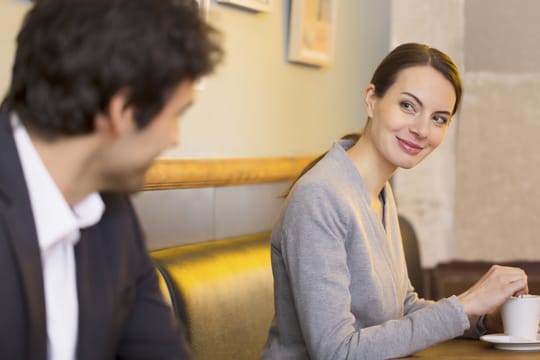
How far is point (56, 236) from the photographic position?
1.37 meters

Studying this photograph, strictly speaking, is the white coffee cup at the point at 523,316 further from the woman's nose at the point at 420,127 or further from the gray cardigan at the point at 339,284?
the woman's nose at the point at 420,127

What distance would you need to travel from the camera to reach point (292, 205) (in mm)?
2223

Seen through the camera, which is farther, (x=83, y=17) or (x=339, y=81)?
(x=339, y=81)

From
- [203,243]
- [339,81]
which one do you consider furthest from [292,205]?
[339,81]

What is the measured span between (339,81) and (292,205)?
5.61 ft

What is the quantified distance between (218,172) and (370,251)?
684 millimetres

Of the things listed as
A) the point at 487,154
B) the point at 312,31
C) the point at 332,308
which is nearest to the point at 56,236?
the point at 332,308

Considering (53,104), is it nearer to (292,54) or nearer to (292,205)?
(292,205)

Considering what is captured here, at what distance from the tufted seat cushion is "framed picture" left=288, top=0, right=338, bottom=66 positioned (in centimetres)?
86

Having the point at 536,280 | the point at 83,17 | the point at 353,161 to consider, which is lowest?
the point at 536,280

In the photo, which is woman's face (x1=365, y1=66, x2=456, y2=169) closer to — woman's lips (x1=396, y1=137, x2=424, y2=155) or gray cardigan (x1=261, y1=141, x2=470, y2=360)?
woman's lips (x1=396, y1=137, x2=424, y2=155)

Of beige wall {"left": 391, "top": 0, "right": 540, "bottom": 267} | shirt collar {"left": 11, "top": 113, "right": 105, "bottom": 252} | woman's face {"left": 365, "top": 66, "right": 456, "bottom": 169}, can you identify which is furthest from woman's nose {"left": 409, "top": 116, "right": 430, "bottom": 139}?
beige wall {"left": 391, "top": 0, "right": 540, "bottom": 267}

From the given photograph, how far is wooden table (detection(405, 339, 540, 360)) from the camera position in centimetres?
207

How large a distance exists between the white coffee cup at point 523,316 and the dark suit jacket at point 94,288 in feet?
2.79
